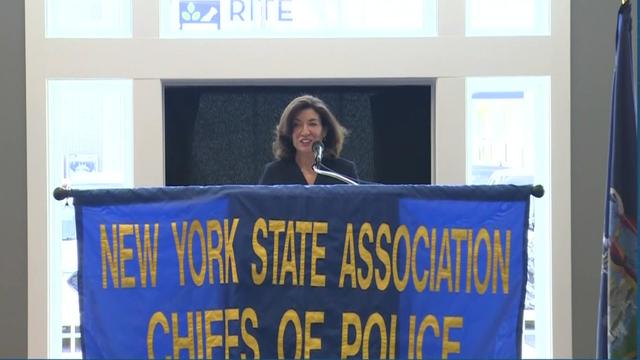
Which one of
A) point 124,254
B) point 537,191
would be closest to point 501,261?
point 537,191

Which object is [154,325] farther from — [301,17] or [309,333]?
[301,17]

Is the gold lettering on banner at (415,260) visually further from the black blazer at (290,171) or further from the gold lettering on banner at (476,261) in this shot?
the black blazer at (290,171)

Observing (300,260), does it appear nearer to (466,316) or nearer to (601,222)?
(466,316)

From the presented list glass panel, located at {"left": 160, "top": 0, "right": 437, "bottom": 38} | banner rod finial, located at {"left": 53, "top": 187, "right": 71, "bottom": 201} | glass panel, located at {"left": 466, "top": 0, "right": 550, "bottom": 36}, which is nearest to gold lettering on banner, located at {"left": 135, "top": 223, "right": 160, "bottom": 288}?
banner rod finial, located at {"left": 53, "top": 187, "right": 71, "bottom": 201}

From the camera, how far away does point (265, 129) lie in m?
4.23

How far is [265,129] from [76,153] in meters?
0.98

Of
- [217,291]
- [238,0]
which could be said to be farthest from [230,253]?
[238,0]

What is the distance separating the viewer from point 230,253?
8.53 feet

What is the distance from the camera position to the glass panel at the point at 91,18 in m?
4.20

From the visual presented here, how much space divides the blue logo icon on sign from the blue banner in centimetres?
186

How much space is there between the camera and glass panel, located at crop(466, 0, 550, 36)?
423 cm

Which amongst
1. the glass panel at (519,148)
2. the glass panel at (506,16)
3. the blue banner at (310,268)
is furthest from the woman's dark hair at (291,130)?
the glass panel at (506,16)

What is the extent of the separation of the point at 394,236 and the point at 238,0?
2.11m

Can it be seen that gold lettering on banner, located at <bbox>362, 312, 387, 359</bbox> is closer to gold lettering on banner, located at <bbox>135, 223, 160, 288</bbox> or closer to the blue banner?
the blue banner
